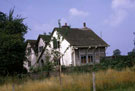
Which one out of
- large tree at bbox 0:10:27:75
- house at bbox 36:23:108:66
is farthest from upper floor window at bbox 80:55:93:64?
large tree at bbox 0:10:27:75

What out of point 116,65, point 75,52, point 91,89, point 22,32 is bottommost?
point 91,89

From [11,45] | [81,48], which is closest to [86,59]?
[81,48]

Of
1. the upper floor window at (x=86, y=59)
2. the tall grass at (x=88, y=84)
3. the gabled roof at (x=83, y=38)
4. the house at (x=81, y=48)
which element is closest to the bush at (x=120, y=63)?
the tall grass at (x=88, y=84)

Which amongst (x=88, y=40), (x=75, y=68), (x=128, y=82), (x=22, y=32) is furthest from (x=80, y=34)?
(x=128, y=82)

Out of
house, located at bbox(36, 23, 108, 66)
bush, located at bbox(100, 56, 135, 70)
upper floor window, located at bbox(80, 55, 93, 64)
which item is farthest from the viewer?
upper floor window, located at bbox(80, 55, 93, 64)

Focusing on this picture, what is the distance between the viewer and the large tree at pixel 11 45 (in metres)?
22.8

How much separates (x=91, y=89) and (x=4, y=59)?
13.3m

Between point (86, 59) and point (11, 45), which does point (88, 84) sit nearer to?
point (11, 45)

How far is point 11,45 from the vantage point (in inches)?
901

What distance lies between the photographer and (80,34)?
31453mm

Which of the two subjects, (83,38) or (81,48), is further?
(83,38)

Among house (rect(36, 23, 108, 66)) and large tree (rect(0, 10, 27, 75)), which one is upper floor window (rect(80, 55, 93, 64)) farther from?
large tree (rect(0, 10, 27, 75))

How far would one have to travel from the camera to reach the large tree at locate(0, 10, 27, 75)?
2278 centimetres

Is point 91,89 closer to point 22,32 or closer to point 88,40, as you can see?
point 22,32
